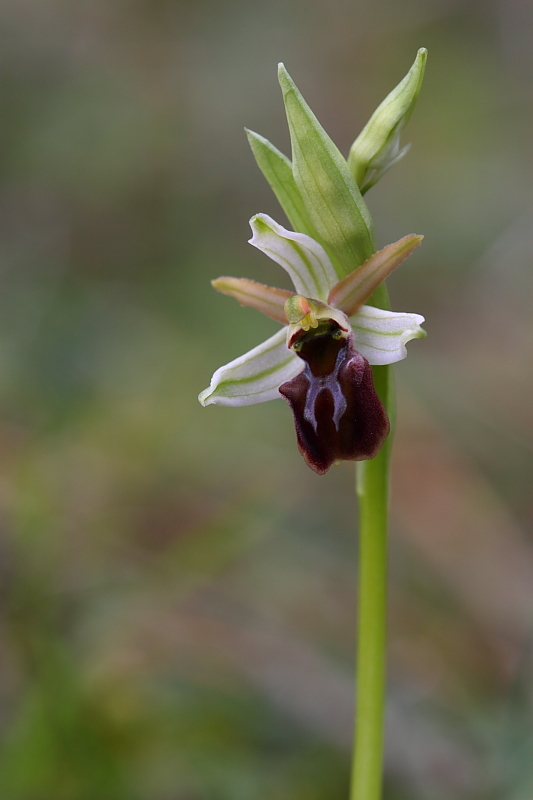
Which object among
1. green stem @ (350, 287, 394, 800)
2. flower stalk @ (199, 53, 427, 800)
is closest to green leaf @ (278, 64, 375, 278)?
flower stalk @ (199, 53, 427, 800)

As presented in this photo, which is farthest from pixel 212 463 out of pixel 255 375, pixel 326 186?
pixel 326 186

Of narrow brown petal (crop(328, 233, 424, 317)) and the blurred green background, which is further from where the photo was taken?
the blurred green background

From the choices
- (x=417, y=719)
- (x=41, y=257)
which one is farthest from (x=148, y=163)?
(x=417, y=719)

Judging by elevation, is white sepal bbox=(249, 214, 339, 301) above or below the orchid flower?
above

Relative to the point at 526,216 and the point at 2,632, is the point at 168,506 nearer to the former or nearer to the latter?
the point at 2,632

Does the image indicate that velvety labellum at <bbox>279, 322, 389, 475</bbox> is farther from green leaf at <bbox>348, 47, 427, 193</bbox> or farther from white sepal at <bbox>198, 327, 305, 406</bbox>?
green leaf at <bbox>348, 47, 427, 193</bbox>
